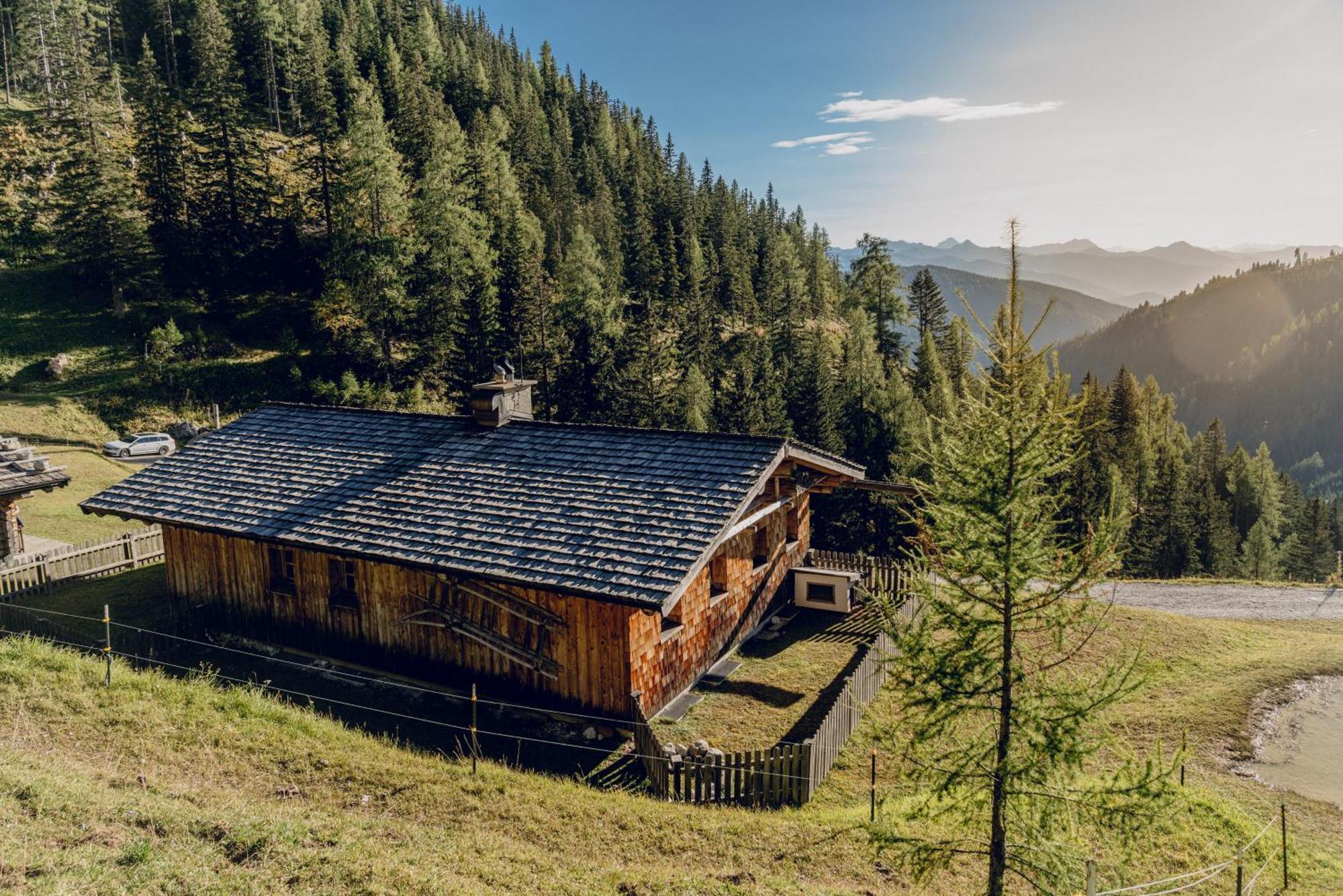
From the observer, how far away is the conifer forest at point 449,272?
46312 mm

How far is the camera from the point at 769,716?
15789mm

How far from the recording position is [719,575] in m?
18.4

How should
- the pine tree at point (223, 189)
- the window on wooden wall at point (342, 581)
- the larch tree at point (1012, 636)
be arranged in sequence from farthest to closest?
the pine tree at point (223, 189) < the window on wooden wall at point (342, 581) < the larch tree at point (1012, 636)

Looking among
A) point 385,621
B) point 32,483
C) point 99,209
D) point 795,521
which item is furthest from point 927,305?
point 99,209

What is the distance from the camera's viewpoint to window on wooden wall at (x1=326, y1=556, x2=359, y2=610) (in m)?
17.6

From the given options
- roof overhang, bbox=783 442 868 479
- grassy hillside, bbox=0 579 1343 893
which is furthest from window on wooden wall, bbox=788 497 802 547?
grassy hillside, bbox=0 579 1343 893

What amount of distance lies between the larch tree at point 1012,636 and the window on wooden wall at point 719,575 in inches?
392

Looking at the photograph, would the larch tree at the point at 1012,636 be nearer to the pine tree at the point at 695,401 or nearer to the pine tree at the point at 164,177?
the pine tree at the point at 695,401

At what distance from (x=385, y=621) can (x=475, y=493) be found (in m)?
3.53

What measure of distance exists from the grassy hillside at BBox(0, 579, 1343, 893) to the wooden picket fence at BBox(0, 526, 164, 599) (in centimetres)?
996

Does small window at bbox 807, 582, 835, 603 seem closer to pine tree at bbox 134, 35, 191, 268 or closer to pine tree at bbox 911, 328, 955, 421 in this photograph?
pine tree at bbox 911, 328, 955, 421

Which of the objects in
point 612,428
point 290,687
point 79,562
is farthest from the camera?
point 79,562

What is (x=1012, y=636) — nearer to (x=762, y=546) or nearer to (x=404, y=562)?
(x=404, y=562)

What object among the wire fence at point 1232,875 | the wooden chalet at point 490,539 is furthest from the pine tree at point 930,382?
the wire fence at point 1232,875
